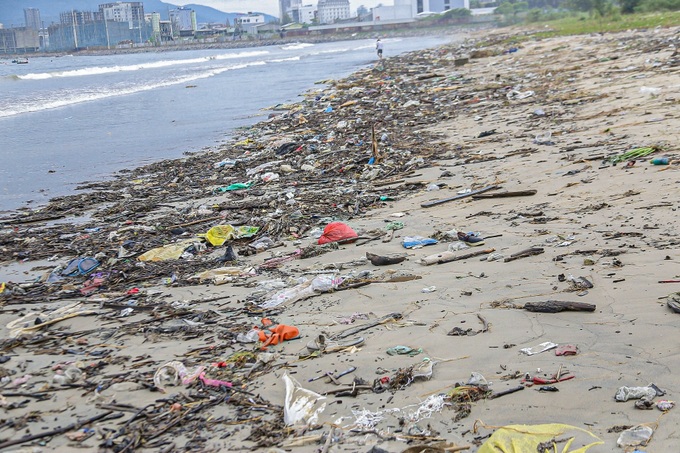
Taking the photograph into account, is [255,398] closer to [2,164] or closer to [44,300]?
[44,300]

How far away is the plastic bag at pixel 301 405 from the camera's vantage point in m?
3.05

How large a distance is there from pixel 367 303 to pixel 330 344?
0.72m

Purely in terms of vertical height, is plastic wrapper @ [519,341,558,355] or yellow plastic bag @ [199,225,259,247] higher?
yellow plastic bag @ [199,225,259,247]

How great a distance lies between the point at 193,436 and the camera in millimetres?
3012

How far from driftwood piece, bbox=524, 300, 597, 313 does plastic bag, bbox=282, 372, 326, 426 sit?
145cm

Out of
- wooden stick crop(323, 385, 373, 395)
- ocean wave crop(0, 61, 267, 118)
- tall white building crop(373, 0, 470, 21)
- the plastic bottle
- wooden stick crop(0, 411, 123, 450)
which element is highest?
tall white building crop(373, 0, 470, 21)

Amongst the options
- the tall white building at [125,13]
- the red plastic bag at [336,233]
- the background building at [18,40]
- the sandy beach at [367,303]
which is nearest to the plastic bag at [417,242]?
the sandy beach at [367,303]

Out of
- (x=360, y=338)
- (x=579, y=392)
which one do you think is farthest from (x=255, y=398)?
(x=579, y=392)

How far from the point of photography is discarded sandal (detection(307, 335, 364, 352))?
378 cm

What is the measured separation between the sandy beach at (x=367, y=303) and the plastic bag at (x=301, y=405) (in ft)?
0.04

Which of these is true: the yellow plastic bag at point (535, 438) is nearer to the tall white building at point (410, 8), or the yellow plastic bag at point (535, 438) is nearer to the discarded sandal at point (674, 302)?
the discarded sandal at point (674, 302)

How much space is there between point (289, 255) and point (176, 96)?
21.8m

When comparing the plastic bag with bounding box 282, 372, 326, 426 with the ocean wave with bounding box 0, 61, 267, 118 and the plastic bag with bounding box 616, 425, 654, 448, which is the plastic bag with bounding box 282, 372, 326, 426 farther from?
the ocean wave with bounding box 0, 61, 267, 118

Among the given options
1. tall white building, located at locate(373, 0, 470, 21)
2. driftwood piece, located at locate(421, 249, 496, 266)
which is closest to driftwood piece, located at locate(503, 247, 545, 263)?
driftwood piece, located at locate(421, 249, 496, 266)
